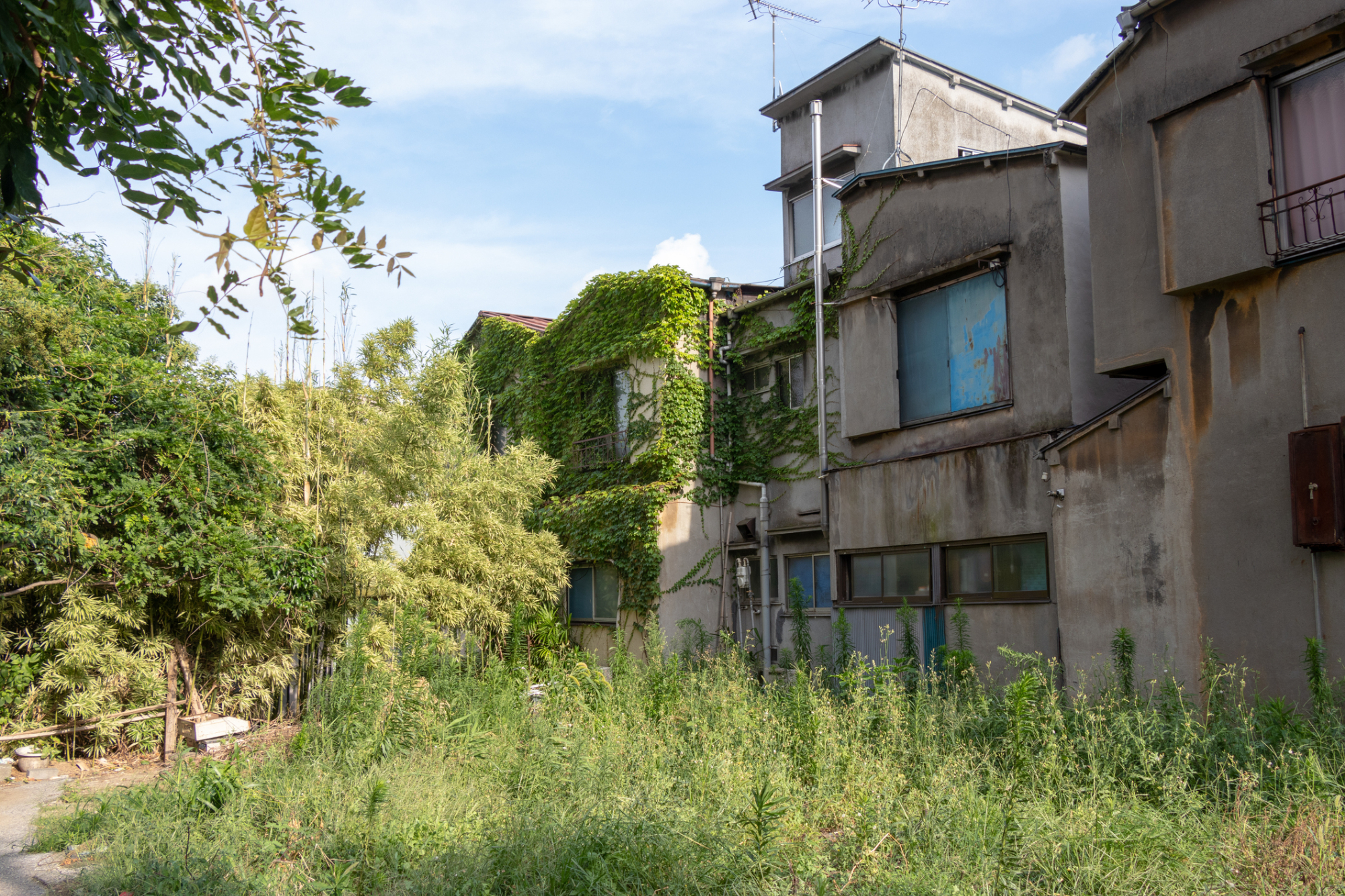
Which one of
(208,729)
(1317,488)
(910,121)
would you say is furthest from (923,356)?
(208,729)

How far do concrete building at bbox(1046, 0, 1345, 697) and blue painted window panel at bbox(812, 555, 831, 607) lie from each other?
554 centimetres

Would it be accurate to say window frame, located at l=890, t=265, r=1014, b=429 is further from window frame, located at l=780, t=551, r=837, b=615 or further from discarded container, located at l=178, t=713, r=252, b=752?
discarded container, located at l=178, t=713, r=252, b=752

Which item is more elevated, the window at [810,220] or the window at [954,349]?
the window at [810,220]

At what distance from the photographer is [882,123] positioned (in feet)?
58.0

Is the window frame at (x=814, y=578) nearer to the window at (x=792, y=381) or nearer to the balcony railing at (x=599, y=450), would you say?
the window at (x=792, y=381)

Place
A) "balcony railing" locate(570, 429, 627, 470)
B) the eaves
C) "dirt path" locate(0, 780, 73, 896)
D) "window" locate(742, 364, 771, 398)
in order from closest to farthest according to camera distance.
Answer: "dirt path" locate(0, 780, 73, 896), the eaves, "window" locate(742, 364, 771, 398), "balcony railing" locate(570, 429, 627, 470)

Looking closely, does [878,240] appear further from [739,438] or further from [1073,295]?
[739,438]

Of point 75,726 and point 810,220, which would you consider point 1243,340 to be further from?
point 75,726

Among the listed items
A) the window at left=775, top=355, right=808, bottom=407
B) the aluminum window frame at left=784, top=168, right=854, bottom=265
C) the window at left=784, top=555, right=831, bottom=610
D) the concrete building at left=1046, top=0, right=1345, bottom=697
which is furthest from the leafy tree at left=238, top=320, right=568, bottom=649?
the concrete building at left=1046, top=0, right=1345, bottom=697

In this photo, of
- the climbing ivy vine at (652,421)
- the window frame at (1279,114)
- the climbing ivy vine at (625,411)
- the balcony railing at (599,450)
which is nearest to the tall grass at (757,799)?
the window frame at (1279,114)

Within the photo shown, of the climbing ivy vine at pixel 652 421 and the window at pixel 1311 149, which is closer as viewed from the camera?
the window at pixel 1311 149

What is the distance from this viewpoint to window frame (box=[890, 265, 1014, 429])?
11.3m

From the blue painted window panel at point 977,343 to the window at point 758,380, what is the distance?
15.3ft

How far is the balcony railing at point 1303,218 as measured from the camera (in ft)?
26.2
